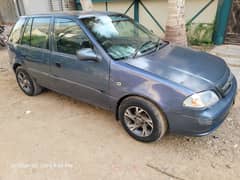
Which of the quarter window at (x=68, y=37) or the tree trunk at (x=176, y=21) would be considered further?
the tree trunk at (x=176, y=21)

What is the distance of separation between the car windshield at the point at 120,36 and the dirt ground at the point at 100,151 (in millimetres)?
1215

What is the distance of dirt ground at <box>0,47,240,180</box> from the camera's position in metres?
2.37

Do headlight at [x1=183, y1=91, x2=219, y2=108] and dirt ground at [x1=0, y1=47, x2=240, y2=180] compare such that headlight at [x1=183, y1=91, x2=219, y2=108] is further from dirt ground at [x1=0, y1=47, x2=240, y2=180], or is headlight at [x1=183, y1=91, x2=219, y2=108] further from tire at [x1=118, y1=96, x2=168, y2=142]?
dirt ground at [x1=0, y1=47, x2=240, y2=180]

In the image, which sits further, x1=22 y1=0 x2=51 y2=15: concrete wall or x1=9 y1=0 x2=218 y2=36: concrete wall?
x1=22 y1=0 x2=51 y2=15: concrete wall

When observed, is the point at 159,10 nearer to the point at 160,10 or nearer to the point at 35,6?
the point at 160,10

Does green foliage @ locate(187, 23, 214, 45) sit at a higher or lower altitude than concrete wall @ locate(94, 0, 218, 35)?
lower

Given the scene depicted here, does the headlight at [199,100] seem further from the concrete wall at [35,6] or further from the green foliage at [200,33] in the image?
the concrete wall at [35,6]

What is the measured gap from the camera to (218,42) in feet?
21.8

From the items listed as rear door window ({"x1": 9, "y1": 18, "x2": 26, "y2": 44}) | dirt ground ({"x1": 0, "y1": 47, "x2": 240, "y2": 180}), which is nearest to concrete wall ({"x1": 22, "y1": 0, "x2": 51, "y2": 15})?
rear door window ({"x1": 9, "y1": 18, "x2": 26, "y2": 44})

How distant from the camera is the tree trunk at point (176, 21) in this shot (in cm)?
503

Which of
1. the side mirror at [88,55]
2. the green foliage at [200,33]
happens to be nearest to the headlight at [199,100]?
the side mirror at [88,55]

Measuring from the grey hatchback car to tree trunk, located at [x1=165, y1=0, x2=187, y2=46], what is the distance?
193 centimetres

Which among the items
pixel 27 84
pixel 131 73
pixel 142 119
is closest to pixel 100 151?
pixel 142 119

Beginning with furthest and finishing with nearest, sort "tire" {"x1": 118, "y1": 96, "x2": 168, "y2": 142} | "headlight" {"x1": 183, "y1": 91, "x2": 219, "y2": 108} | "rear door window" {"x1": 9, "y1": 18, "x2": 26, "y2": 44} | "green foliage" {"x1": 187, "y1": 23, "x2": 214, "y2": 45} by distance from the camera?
"green foliage" {"x1": 187, "y1": 23, "x2": 214, "y2": 45}, "rear door window" {"x1": 9, "y1": 18, "x2": 26, "y2": 44}, "tire" {"x1": 118, "y1": 96, "x2": 168, "y2": 142}, "headlight" {"x1": 183, "y1": 91, "x2": 219, "y2": 108}
